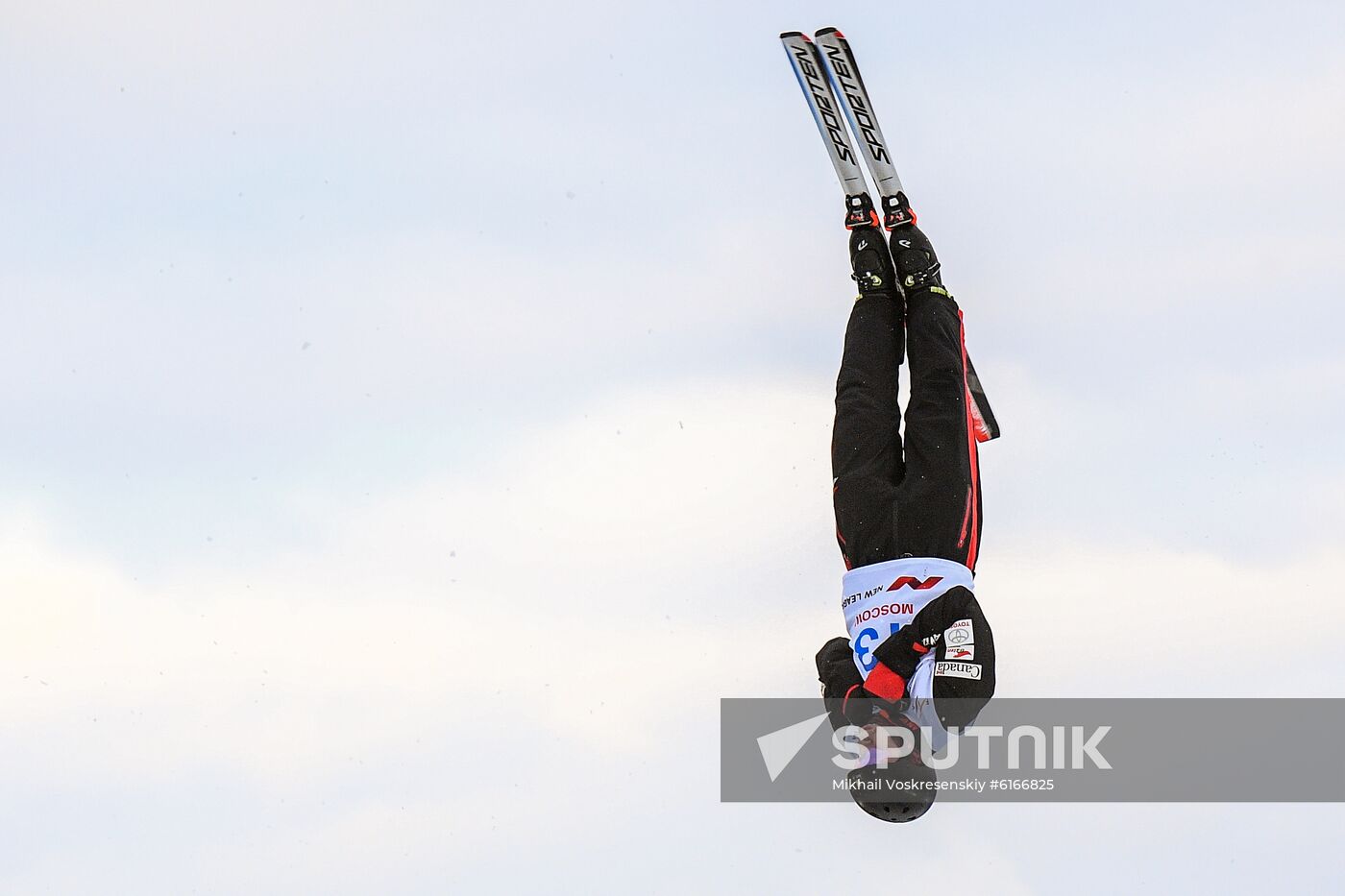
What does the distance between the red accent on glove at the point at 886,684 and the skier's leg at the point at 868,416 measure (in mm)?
712

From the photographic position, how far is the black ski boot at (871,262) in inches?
413

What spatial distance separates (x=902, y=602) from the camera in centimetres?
991

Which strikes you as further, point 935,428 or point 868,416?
point 868,416

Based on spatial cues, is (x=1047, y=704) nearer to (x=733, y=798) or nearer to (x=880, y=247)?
(x=733, y=798)

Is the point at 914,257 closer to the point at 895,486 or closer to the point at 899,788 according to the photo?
the point at 895,486

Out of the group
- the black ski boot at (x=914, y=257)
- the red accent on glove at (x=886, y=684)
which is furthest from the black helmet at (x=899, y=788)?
the black ski boot at (x=914, y=257)

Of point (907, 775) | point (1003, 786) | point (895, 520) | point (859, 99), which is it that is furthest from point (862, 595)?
point (859, 99)

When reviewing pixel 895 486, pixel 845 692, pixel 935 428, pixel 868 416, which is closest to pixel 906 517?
pixel 895 486

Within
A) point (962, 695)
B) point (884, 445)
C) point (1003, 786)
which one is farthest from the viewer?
point (1003, 786)

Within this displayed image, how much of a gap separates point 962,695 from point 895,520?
1.20 m

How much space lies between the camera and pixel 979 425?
35.4 feet

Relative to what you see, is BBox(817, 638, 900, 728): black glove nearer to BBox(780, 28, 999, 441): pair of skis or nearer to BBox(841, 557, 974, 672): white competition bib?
BBox(841, 557, 974, 672): white competition bib

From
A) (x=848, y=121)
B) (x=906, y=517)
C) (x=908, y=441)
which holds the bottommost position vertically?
(x=906, y=517)

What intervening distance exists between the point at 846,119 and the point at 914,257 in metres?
1.02
